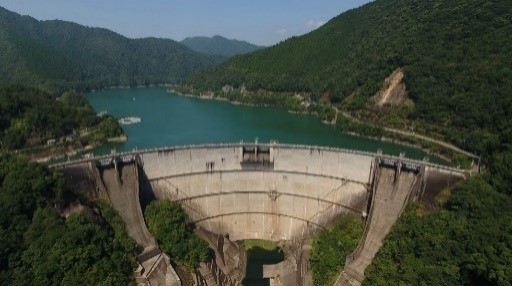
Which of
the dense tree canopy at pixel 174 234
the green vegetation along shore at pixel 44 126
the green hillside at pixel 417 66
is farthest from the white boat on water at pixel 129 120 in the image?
the dense tree canopy at pixel 174 234

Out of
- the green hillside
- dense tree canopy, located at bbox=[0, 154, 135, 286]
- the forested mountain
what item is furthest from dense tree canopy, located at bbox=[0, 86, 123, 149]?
the forested mountain

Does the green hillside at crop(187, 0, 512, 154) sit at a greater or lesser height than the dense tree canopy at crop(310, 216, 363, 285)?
greater

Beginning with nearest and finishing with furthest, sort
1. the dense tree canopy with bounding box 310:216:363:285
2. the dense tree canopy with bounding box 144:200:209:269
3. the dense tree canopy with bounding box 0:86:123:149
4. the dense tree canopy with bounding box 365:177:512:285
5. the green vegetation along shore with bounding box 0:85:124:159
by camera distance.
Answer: the dense tree canopy with bounding box 365:177:512:285 → the dense tree canopy with bounding box 310:216:363:285 → the dense tree canopy with bounding box 144:200:209:269 → the green vegetation along shore with bounding box 0:85:124:159 → the dense tree canopy with bounding box 0:86:123:149

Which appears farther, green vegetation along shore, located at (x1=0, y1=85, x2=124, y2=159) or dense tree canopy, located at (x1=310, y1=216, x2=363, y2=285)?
green vegetation along shore, located at (x1=0, y1=85, x2=124, y2=159)

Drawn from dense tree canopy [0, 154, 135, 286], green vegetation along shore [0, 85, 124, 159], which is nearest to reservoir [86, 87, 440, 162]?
green vegetation along shore [0, 85, 124, 159]

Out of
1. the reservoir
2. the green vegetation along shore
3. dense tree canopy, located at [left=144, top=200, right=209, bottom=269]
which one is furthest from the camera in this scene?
the reservoir

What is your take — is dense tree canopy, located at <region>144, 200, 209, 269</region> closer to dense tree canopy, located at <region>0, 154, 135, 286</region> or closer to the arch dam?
the arch dam

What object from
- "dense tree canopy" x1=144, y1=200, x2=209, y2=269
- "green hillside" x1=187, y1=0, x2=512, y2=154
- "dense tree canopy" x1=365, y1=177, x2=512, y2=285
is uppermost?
"green hillside" x1=187, y1=0, x2=512, y2=154
